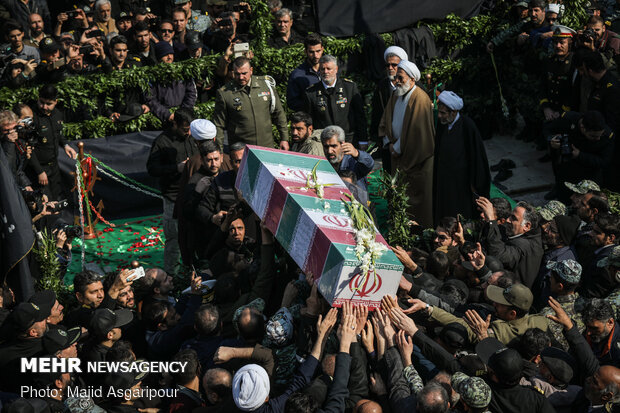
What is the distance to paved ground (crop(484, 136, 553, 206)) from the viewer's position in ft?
35.3

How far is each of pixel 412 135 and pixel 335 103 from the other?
1.14 m

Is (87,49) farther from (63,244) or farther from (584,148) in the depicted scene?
(584,148)

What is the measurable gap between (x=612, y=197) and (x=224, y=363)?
15.2 feet

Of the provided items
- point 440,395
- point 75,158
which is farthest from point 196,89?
point 440,395

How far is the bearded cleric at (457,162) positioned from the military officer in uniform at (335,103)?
105cm

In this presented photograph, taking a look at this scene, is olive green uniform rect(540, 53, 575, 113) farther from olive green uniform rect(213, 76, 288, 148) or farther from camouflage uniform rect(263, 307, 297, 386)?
camouflage uniform rect(263, 307, 297, 386)

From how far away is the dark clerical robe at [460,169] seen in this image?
9.07 meters

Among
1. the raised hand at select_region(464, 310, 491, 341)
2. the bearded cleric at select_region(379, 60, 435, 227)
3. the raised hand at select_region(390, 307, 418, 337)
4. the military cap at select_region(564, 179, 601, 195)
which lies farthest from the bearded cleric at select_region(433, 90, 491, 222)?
the raised hand at select_region(390, 307, 418, 337)

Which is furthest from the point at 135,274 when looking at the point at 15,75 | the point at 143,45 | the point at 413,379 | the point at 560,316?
the point at 143,45

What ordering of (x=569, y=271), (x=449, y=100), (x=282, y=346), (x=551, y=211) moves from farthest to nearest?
(x=449, y=100), (x=551, y=211), (x=569, y=271), (x=282, y=346)

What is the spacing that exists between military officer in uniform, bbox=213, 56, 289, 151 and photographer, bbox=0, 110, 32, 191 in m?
2.28

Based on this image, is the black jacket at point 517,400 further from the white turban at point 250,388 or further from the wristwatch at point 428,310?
the white turban at point 250,388

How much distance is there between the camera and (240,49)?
10477 mm

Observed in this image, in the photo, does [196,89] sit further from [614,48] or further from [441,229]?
[614,48]
